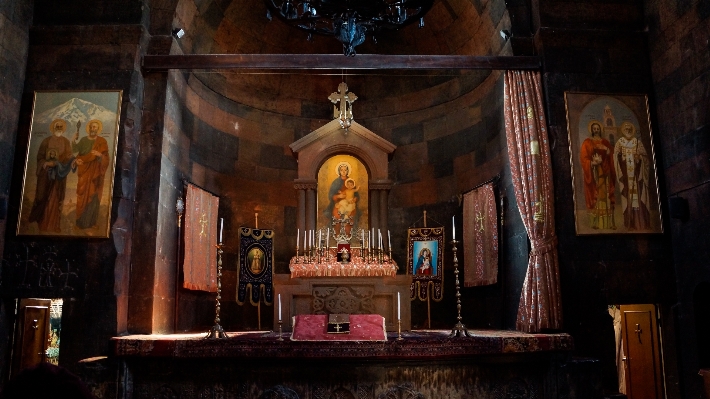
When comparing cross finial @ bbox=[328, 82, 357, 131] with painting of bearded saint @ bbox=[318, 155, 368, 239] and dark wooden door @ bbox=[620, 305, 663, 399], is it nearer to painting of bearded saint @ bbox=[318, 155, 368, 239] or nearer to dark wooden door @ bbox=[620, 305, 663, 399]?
painting of bearded saint @ bbox=[318, 155, 368, 239]

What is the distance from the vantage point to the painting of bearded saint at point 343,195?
11891 millimetres

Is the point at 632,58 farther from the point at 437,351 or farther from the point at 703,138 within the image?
the point at 437,351

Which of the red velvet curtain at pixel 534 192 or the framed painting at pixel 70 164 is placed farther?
the framed painting at pixel 70 164

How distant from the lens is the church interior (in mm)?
7395

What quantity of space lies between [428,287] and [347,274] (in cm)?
281

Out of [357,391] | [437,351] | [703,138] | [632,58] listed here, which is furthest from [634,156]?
[357,391]

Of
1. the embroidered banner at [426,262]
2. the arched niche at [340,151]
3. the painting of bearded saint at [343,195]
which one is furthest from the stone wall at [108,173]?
the embroidered banner at [426,262]

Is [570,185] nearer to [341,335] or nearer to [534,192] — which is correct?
[534,192]

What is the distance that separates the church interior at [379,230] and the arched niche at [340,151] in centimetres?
91

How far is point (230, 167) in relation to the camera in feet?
40.7

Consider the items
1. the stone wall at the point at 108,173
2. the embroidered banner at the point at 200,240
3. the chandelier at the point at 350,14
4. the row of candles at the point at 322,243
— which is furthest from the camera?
the row of candles at the point at 322,243

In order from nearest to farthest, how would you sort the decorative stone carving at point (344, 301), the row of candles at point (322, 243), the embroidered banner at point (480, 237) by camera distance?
the decorative stone carving at point (344, 301), the embroidered banner at point (480, 237), the row of candles at point (322, 243)

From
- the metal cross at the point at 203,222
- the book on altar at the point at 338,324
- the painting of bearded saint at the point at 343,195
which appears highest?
the painting of bearded saint at the point at 343,195

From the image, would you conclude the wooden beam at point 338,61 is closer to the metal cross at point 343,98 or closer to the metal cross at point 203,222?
the metal cross at point 343,98
